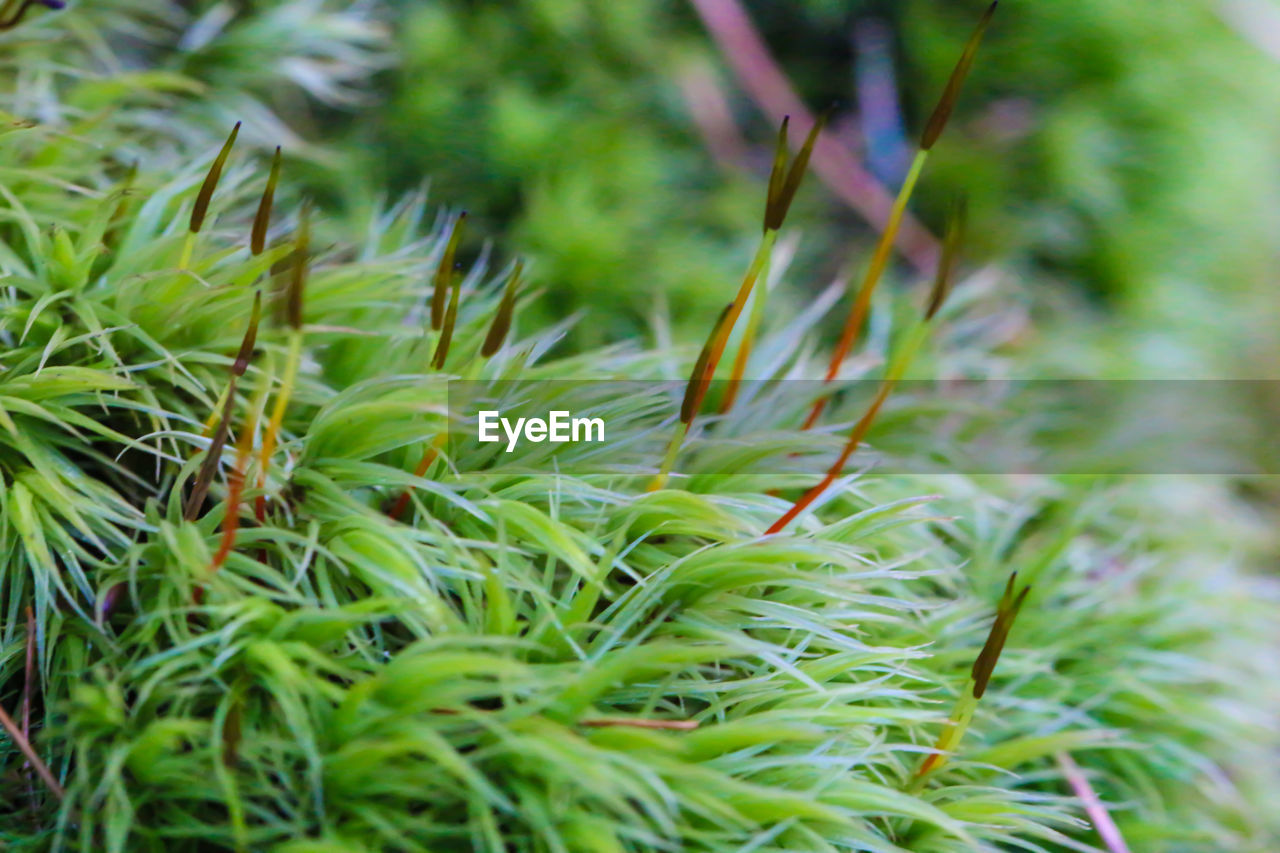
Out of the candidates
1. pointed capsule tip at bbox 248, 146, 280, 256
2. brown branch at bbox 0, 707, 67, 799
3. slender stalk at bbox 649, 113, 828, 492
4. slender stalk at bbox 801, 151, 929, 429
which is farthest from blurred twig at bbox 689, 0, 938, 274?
brown branch at bbox 0, 707, 67, 799

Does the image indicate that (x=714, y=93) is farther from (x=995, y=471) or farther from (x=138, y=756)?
(x=138, y=756)

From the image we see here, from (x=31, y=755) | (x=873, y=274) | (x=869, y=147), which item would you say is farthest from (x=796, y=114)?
(x=31, y=755)

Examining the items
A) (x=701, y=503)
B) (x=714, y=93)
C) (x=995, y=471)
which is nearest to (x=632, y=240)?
(x=714, y=93)

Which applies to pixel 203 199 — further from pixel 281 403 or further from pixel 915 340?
pixel 915 340

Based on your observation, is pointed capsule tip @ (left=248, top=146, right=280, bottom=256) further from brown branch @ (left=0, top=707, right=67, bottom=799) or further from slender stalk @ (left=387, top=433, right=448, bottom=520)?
brown branch @ (left=0, top=707, right=67, bottom=799)

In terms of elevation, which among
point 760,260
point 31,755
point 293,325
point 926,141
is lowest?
point 31,755

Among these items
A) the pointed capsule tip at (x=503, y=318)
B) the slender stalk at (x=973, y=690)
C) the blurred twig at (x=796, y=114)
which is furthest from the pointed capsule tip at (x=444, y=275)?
the blurred twig at (x=796, y=114)
